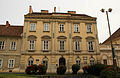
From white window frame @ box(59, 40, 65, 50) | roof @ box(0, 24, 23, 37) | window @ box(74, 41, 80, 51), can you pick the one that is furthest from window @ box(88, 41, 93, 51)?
roof @ box(0, 24, 23, 37)

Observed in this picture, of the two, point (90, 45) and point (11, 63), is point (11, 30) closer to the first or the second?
point (11, 63)

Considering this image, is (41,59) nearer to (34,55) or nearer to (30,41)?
(34,55)

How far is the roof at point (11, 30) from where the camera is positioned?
26919 millimetres

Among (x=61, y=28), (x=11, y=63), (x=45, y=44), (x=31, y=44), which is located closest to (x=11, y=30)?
Result: (x=31, y=44)

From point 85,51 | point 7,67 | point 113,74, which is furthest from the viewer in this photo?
point 85,51

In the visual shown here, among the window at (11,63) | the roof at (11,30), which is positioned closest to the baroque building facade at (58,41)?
the roof at (11,30)

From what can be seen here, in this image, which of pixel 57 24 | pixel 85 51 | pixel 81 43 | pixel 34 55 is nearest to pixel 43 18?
pixel 57 24

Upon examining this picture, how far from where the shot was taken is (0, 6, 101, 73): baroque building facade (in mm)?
25438

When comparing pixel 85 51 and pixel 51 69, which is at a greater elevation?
pixel 85 51

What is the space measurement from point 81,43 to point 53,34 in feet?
22.3

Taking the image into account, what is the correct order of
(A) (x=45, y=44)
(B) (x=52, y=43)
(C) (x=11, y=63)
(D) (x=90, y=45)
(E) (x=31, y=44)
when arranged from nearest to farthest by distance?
(C) (x=11, y=63)
(E) (x=31, y=44)
(B) (x=52, y=43)
(A) (x=45, y=44)
(D) (x=90, y=45)

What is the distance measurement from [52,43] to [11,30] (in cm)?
1074

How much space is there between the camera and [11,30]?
28.4 m

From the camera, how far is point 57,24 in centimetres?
2788
